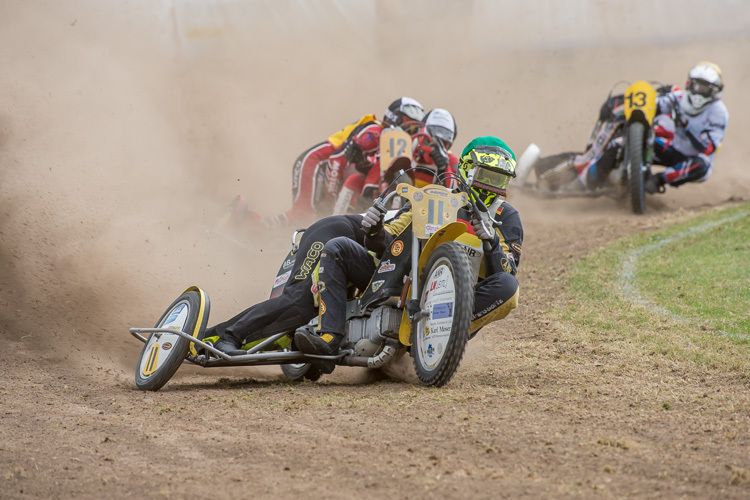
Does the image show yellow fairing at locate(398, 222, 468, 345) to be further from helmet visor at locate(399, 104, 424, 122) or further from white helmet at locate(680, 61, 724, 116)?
white helmet at locate(680, 61, 724, 116)

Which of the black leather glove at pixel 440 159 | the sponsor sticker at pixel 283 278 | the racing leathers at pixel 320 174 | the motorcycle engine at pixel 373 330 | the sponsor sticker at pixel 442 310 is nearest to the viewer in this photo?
the sponsor sticker at pixel 442 310

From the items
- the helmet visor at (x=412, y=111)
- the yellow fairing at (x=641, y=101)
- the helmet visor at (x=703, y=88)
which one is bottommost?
the helmet visor at (x=412, y=111)

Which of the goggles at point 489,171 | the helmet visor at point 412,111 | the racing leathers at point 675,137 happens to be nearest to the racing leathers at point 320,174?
the helmet visor at point 412,111

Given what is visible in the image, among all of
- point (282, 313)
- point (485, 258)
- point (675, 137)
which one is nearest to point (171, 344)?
point (282, 313)

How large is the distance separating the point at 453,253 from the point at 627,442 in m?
1.64

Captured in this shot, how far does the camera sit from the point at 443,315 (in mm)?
5410

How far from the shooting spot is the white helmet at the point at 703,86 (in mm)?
13469

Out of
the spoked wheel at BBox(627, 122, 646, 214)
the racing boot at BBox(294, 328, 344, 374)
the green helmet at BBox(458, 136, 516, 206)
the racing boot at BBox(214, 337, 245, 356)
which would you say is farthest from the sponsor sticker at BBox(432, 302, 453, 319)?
the spoked wheel at BBox(627, 122, 646, 214)

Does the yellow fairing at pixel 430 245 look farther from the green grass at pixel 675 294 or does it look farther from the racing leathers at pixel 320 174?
the racing leathers at pixel 320 174

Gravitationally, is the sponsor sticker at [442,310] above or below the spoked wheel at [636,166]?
below

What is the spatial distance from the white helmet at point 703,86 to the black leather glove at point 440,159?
4862mm

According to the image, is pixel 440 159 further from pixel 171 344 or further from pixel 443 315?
pixel 443 315

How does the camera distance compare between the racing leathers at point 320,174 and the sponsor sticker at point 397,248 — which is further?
the racing leathers at point 320,174

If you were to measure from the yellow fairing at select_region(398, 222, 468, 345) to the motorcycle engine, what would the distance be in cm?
6
